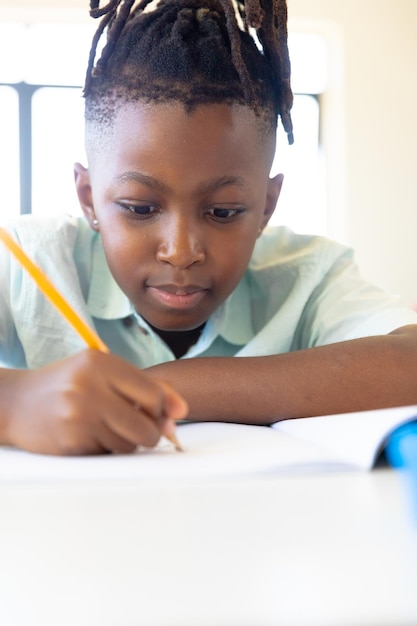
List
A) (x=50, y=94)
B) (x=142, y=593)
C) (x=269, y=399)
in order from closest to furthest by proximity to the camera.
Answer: (x=142, y=593)
(x=269, y=399)
(x=50, y=94)

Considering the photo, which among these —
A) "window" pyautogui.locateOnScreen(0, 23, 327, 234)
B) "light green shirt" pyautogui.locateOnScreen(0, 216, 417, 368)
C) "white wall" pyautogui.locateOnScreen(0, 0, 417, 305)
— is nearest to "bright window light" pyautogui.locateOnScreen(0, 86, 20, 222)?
"window" pyautogui.locateOnScreen(0, 23, 327, 234)

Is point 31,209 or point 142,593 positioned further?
point 31,209

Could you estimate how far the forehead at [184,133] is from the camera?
72cm

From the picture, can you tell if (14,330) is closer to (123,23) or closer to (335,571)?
(123,23)

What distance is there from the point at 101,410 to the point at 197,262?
315mm

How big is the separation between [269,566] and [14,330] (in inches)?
27.6

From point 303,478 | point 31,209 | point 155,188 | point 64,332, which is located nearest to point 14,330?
point 64,332

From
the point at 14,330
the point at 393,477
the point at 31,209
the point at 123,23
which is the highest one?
the point at 123,23

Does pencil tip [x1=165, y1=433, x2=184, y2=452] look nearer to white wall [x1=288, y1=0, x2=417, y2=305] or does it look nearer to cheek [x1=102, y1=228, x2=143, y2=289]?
cheek [x1=102, y1=228, x2=143, y2=289]

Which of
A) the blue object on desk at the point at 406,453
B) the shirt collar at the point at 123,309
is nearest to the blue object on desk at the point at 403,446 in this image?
the blue object on desk at the point at 406,453

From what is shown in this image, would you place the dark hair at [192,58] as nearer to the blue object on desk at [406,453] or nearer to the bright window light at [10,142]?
the blue object on desk at [406,453]

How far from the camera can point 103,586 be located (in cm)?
21

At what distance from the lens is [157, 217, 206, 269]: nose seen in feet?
2.34

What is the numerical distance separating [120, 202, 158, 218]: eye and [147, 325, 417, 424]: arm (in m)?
0.16
